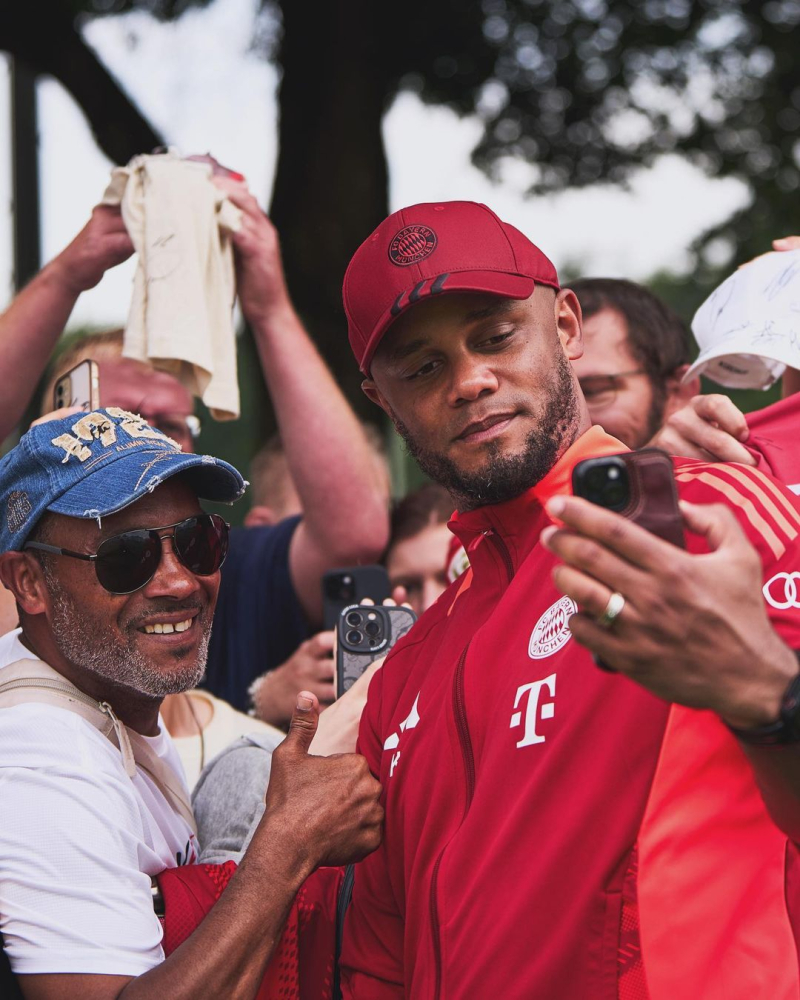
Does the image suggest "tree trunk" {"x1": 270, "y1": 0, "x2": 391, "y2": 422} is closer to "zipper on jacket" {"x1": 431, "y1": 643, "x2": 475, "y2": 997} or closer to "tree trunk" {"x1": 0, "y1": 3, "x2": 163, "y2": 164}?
"tree trunk" {"x1": 0, "y1": 3, "x2": 163, "y2": 164}

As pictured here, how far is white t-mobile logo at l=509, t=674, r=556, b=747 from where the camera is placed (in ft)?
5.95

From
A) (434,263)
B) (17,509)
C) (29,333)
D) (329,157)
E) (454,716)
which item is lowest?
(454,716)

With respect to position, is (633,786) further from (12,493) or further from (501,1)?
(501,1)

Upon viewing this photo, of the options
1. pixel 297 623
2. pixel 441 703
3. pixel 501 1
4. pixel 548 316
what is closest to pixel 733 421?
pixel 548 316

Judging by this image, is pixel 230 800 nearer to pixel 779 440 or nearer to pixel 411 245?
pixel 411 245

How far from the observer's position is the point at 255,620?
13.1 feet

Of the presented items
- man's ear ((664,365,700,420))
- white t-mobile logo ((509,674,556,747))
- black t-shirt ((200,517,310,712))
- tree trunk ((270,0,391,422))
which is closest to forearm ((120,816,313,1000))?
white t-mobile logo ((509,674,556,747))

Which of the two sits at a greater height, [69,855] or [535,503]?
[535,503]

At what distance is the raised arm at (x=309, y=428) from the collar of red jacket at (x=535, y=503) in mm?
1608

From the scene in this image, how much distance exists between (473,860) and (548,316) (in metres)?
0.99

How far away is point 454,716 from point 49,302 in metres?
2.14

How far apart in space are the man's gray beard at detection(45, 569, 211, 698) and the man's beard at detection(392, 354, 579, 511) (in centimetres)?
73

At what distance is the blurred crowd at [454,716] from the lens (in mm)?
1540

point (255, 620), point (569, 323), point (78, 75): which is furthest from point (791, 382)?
point (78, 75)
